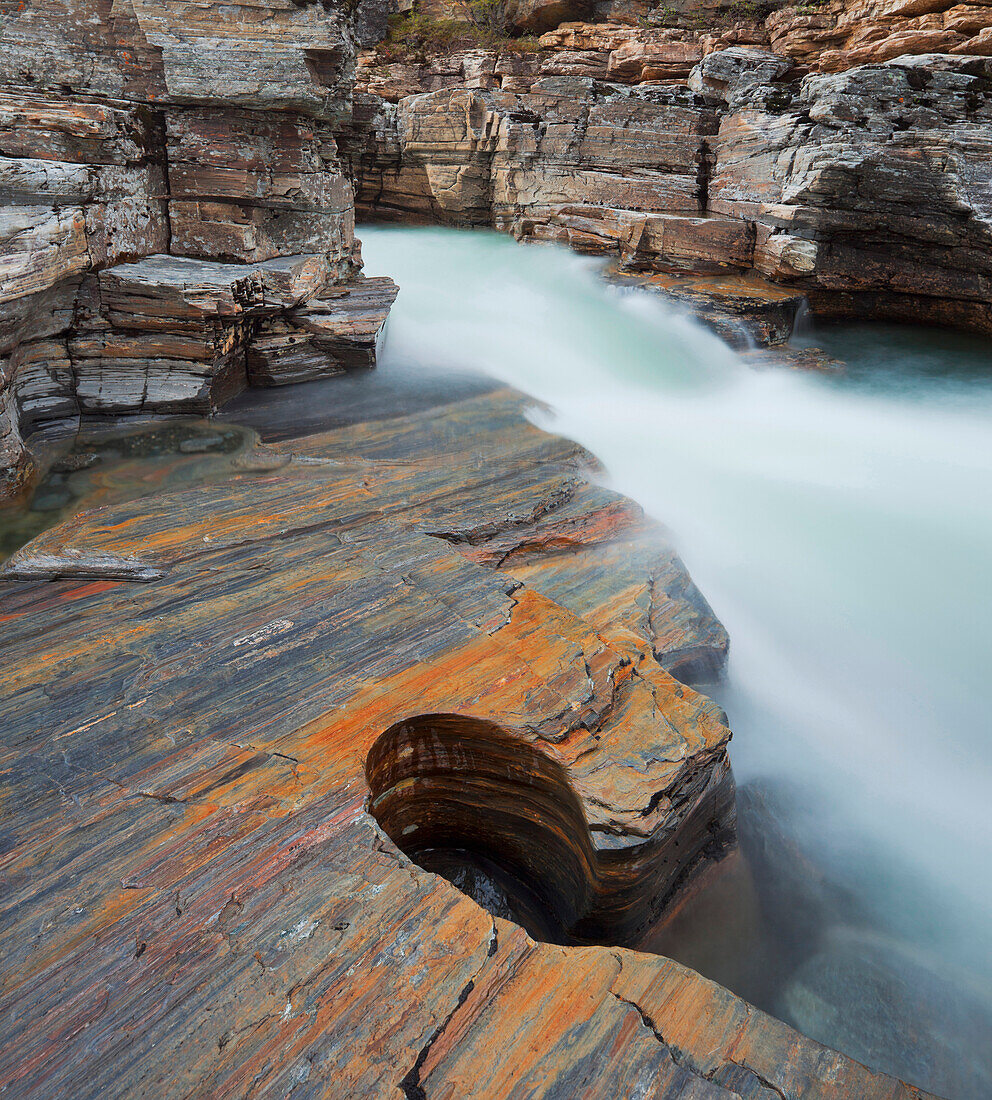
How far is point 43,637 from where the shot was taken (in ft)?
13.6

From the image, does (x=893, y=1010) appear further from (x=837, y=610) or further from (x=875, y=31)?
(x=875, y=31)

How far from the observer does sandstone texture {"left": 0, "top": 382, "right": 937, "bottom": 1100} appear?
246 cm

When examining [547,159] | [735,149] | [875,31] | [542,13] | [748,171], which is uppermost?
[542,13]

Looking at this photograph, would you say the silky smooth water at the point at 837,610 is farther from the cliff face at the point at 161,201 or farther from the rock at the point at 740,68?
the rock at the point at 740,68

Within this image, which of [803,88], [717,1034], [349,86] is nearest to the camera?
[717,1034]

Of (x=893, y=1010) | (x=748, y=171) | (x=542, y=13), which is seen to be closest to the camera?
(x=893, y=1010)

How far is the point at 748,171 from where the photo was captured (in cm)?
1271

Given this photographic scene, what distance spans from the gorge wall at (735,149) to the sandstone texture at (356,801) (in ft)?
29.2

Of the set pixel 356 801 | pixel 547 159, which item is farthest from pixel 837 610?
pixel 547 159

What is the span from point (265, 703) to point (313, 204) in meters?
7.23

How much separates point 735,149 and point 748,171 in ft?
2.63

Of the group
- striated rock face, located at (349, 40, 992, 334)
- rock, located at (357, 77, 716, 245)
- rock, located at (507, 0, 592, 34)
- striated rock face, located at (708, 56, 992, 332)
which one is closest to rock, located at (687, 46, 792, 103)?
striated rock face, located at (349, 40, 992, 334)

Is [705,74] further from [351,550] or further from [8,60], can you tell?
[351,550]

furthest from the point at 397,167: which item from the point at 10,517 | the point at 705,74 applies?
the point at 10,517
